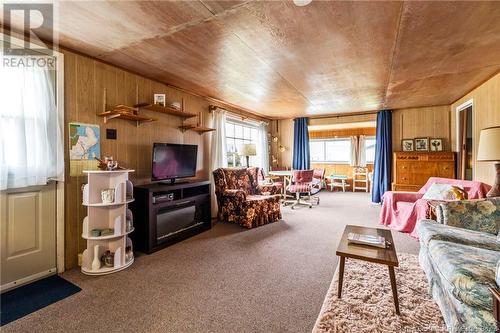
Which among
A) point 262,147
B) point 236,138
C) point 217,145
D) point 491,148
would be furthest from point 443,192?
point 262,147

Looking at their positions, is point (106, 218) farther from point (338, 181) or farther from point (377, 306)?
point (338, 181)

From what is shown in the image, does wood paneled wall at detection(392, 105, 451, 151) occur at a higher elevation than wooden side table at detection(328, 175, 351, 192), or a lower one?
higher

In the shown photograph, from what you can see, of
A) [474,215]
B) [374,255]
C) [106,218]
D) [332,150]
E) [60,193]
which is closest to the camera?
[374,255]

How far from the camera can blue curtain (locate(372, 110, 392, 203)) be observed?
5.84 metres

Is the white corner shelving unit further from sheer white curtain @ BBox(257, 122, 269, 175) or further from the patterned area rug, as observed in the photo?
sheer white curtain @ BBox(257, 122, 269, 175)

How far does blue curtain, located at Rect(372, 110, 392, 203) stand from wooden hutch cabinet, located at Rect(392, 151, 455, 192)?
0.51 metres

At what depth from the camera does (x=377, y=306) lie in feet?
5.81

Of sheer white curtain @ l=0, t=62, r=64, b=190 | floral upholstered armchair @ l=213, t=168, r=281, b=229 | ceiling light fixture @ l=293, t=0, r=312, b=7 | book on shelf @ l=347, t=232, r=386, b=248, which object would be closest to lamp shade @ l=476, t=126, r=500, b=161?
book on shelf @ l=347, t=232, r=386, b=248

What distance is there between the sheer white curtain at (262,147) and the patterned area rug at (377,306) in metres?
4.44

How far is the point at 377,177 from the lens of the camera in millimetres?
5945

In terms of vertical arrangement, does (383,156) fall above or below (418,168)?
above

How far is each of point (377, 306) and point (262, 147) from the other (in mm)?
5126

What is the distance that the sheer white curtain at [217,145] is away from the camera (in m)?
4.58

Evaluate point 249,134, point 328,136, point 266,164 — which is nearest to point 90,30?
point 249,134
